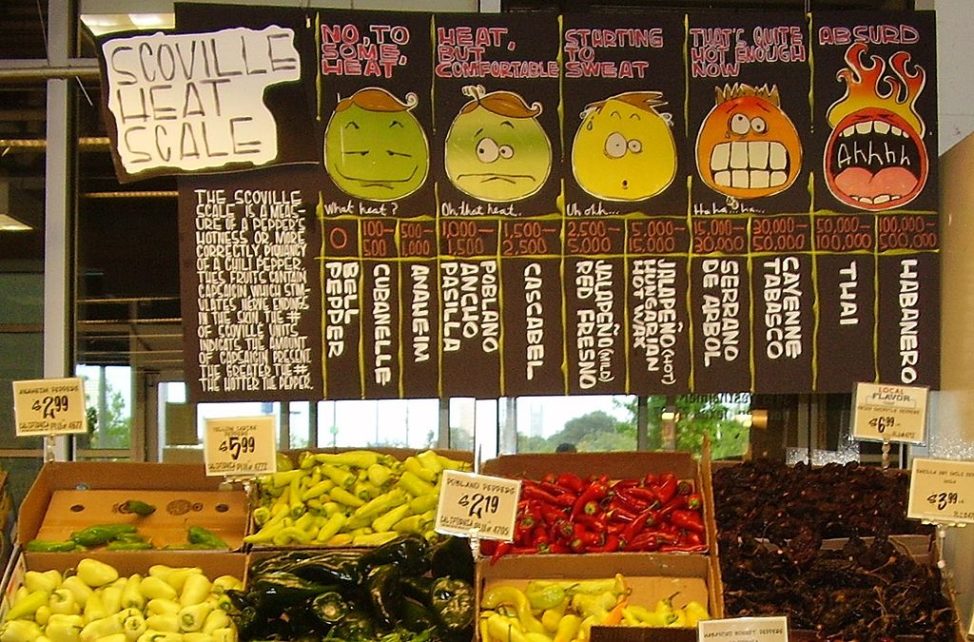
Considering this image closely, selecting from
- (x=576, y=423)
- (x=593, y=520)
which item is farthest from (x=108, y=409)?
(x=593, y=520)

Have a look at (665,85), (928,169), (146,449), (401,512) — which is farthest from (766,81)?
(146,449)

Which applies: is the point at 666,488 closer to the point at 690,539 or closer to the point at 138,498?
the point at 690,539

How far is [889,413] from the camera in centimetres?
425

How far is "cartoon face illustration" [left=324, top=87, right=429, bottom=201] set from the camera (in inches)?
197

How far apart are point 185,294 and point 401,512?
150 centimetres

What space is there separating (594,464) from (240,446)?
52.1 inches

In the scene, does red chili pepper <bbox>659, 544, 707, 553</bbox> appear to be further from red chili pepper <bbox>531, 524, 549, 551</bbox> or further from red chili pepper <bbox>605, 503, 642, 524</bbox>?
red chili pepper <bbox>531, 524, 549, 551</bbox>

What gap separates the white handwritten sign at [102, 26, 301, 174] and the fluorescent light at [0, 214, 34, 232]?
977mm

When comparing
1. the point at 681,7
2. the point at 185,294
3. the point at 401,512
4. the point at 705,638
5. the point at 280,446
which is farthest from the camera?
the point at 681,7

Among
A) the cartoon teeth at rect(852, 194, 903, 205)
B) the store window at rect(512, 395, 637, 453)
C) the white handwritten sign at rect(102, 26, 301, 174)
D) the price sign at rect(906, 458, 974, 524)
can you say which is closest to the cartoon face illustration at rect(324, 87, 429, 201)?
the white handwritten sign at rect(102, 26, 301, 174)

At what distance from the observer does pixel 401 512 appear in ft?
13.6

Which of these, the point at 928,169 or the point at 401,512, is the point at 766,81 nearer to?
the point at 928,169

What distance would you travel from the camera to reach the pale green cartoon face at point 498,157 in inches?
197

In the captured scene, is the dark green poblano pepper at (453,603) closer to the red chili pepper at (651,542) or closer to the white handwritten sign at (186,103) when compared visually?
the red chili pepper at (651,542)
